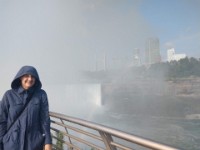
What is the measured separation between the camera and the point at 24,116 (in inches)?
85.0

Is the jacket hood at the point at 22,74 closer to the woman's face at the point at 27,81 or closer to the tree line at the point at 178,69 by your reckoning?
the woman's face at the point at 27,81

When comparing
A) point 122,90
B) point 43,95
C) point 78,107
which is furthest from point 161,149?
point 122,90

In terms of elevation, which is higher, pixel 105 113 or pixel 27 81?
pixel 27 81

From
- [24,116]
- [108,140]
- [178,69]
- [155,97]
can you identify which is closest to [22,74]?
[24,116]

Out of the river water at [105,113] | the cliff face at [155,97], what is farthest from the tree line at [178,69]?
the river water at [105,113]

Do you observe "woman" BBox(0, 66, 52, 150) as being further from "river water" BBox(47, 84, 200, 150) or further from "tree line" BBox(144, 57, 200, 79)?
"tree line" BBox(144, 57, 200, 79)

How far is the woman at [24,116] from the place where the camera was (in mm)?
2137

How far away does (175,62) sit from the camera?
371 ft

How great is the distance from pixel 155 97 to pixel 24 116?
9922 centimetres

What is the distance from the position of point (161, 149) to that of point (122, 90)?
103 metres

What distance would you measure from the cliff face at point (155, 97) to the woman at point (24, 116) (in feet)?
287

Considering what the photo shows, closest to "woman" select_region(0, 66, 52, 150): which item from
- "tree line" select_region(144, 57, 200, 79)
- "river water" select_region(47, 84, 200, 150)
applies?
"river water" select_region(47, 84, 200, 150)

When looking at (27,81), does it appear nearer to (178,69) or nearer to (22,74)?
(22,74)

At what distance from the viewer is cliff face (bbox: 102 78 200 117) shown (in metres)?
90.0
